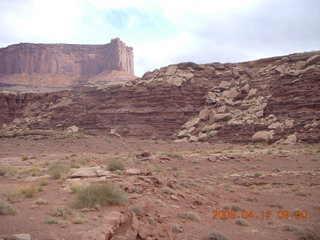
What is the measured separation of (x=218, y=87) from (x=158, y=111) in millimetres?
8877

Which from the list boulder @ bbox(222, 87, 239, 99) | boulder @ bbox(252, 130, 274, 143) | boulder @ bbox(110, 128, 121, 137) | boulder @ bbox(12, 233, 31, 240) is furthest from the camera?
boulder @ bbox(110, 128, 121, 137)

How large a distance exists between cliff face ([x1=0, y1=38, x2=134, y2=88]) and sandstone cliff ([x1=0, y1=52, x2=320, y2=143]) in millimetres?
51081

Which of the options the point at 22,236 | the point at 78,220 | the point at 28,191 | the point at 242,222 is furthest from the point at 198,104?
the point at 22,236

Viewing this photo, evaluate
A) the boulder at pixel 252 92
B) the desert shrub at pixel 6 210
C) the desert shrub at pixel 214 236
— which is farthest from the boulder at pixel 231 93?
the desert shrub at pixel 6 210

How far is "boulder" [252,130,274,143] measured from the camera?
90.6 ft

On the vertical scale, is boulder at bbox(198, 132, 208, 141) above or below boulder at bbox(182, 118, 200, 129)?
below

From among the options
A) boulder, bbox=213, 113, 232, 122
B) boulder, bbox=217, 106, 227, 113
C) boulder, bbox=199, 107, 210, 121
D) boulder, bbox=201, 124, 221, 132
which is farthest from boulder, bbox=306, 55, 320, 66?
boulder, bbox=201, 124, 221, 132

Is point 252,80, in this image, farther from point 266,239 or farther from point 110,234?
point 110,234

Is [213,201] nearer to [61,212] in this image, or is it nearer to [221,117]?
[61,212]

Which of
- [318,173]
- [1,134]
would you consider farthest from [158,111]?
[318,173]

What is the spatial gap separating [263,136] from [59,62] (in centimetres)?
9343

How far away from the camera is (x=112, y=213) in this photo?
21.4 feet
